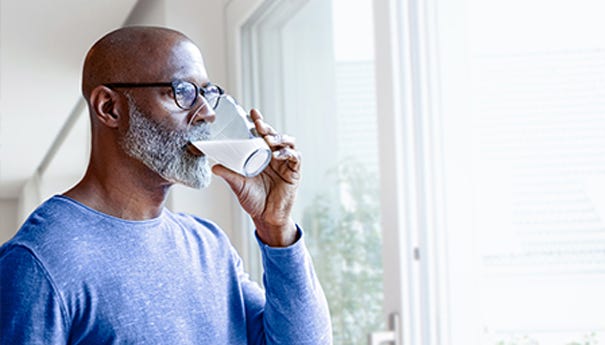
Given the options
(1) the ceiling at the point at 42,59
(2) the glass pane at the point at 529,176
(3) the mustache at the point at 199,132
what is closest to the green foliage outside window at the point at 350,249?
(2) the glass pane at the point at 529,176

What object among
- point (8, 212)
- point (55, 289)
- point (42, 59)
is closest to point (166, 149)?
point (55, 289)

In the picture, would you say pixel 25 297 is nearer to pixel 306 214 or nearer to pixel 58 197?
pixel 58 197

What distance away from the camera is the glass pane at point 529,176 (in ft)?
4.81

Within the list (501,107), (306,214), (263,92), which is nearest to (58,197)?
(501,107)

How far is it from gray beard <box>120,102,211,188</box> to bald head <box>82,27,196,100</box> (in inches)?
2.1

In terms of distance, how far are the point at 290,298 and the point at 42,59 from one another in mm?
3259

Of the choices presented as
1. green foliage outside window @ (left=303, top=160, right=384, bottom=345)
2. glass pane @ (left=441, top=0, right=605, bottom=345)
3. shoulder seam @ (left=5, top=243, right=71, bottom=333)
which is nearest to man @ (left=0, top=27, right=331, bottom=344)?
shoulder seam @ (left=5, top=243, right=71, bottom=333)

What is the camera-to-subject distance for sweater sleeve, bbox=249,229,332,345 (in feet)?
4.48

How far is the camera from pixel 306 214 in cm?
252

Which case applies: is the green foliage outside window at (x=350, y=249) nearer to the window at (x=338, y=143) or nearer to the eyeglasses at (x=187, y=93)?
the window at (x=338, y=143)

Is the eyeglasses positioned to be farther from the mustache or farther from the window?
the window

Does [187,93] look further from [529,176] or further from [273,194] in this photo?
[529,176]

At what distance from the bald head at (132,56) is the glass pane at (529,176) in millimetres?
593

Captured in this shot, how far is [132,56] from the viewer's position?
1348 mm
